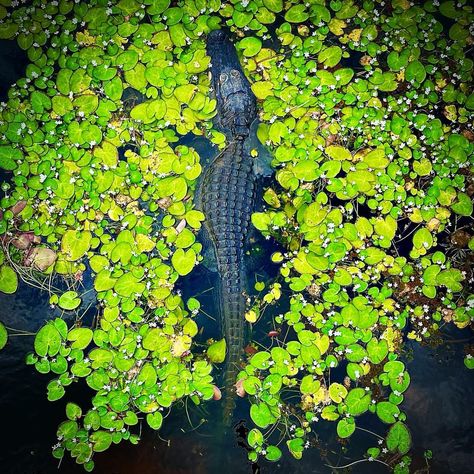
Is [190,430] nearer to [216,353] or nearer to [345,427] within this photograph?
[216,353]

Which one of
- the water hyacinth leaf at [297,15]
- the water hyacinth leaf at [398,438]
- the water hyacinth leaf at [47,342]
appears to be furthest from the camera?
the water hyacinth leaf at [297,15]

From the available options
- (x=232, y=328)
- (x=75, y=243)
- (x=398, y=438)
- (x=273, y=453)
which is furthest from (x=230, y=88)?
(x=398, y=438)

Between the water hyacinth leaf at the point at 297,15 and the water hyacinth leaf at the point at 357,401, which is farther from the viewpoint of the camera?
the water hyacinth leaf at the point at 297,15

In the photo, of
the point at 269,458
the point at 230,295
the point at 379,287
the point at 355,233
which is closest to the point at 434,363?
the point at 379,287

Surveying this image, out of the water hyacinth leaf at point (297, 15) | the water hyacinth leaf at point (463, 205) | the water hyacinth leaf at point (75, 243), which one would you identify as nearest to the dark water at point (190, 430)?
the water hyacinth leaf at point (75, 243)

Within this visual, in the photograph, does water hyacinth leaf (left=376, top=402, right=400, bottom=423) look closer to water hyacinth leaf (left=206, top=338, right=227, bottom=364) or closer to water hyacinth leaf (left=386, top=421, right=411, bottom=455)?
water hyacinth leaf (left=386, top=421, right=411, bottom=455)

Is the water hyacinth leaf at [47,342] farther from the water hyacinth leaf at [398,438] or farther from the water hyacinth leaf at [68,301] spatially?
the water hyacinth leaf at [398,438]
